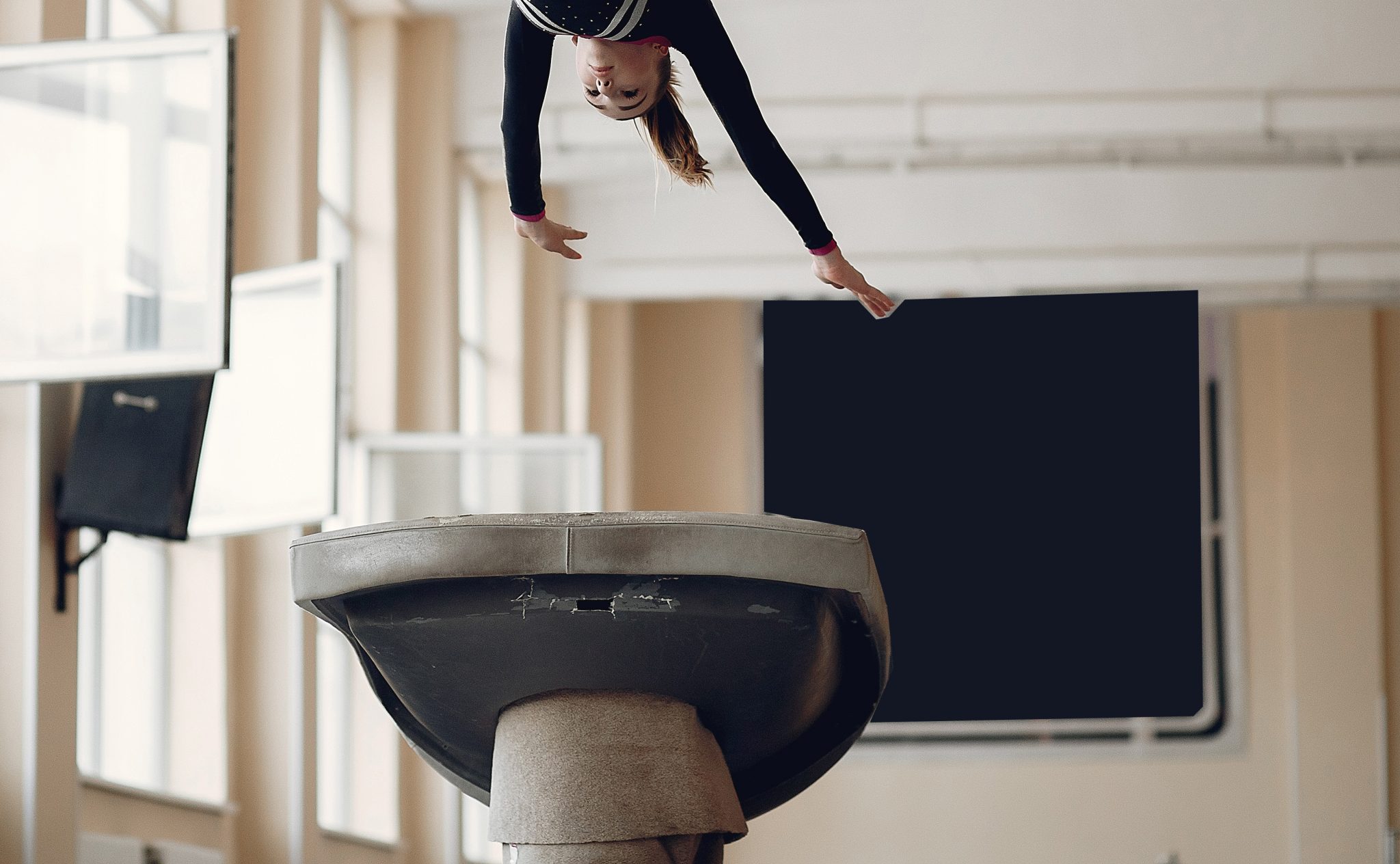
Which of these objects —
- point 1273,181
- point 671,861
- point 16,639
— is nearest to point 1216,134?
point 1273,181

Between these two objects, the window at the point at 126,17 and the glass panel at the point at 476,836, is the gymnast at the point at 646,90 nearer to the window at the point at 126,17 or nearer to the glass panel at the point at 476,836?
the window at the point at 126,17

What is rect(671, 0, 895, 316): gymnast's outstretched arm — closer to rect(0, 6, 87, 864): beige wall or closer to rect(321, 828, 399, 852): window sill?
rect(0, 6, 87, 864): beige wall

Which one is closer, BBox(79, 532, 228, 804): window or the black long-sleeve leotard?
the black long-sleeve leotard

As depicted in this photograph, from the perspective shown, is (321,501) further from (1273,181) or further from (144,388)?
(1273,181)

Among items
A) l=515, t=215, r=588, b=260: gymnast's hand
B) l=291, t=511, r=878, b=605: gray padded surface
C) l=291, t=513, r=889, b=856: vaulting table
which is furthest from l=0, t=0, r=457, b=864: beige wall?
l=291, t=511, r=878, b=605: gray padded surface

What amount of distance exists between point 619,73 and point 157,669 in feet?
13.7

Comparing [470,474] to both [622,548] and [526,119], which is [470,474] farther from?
[622,548]

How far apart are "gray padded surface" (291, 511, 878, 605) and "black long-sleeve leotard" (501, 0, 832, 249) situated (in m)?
0.82

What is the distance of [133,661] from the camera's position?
5.43 metres

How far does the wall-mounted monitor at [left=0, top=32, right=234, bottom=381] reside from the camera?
10.9ft

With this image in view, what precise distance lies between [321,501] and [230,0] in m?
2.04

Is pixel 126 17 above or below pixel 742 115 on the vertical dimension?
above

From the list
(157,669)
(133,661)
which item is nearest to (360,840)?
(157,669)

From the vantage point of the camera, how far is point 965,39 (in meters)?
7.47
